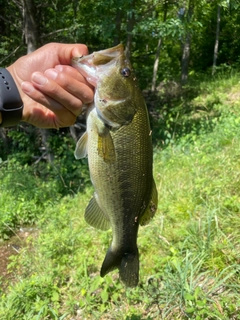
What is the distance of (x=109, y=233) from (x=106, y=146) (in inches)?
99.9

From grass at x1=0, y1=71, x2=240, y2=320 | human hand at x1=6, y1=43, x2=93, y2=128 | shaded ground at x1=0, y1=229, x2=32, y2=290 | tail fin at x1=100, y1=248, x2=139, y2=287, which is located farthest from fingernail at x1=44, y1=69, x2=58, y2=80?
→ shaded ground at x1=0, y1=229, x2=32, y2=290

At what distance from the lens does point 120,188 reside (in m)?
1.84

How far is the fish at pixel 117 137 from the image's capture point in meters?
1.75

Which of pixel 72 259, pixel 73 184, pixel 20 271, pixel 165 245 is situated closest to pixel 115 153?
pixel 165 245

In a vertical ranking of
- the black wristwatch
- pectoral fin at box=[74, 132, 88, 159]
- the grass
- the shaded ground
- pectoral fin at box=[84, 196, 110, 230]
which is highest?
the black wristwatch

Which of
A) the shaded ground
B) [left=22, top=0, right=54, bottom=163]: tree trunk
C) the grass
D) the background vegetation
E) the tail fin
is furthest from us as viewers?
[left=22, top=0, right=54, bottom=163]: tree trunk

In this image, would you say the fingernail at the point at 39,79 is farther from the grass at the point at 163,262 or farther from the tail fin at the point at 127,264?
the grass at the point at 163,262

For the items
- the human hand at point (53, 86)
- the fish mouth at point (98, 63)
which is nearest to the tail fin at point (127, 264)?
the human hand at point (53, 86)

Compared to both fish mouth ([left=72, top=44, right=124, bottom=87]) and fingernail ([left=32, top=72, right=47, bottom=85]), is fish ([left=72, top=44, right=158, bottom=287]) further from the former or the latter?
fingernail ([left=32, top=72, right=47, bottom=85])

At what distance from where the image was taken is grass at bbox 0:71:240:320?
2893 millimetres

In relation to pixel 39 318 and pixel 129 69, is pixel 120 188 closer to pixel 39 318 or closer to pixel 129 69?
pixel 129 69

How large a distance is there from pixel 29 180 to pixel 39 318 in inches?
164

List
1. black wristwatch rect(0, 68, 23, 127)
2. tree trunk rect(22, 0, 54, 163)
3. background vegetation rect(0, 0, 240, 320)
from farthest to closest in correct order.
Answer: tree trunk rect(22, 0, 54, 163) < background vegetation rect(0, 0, 240, 320) < black wristwatch rect(0, 68, 23, 127)

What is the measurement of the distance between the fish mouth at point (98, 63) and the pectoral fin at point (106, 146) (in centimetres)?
26
